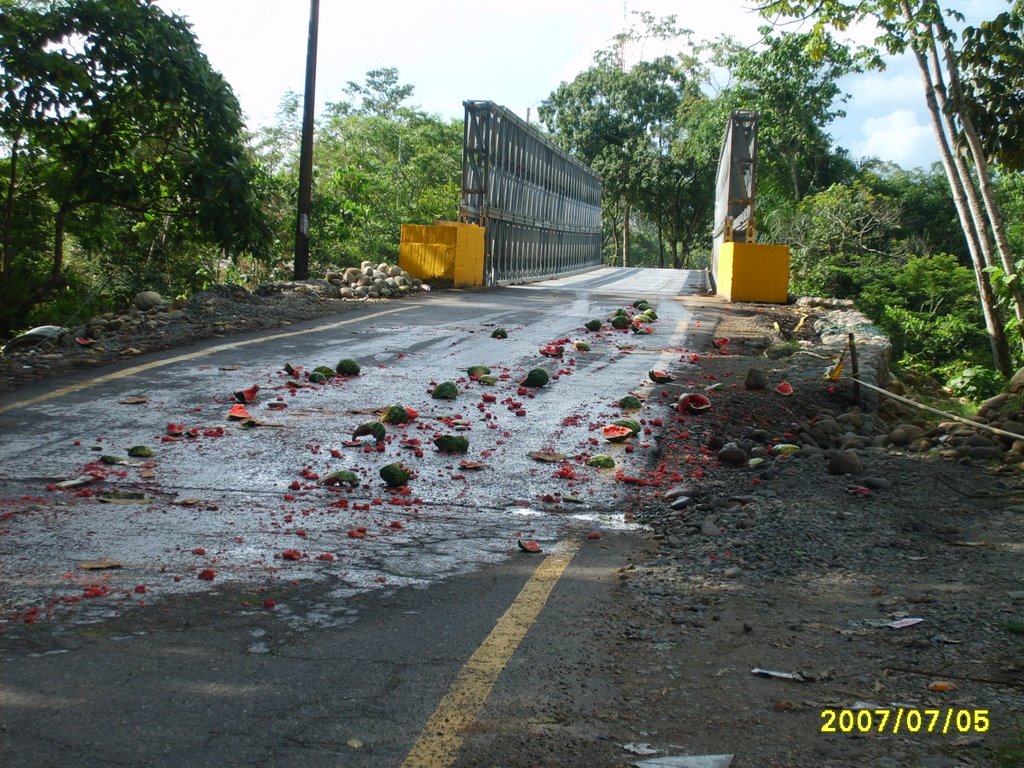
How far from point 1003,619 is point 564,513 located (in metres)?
2.73

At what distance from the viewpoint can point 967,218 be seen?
57.1ft

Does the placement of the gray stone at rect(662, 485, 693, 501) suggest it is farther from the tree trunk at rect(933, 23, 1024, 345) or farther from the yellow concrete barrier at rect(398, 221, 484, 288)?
the yellow concrete barrier at rect(398, 221, 484, 288)

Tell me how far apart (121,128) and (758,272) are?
1273 centimetres

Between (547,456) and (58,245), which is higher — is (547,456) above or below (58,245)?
below

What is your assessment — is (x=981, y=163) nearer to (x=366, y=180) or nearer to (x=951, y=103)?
(x=951, y=103)

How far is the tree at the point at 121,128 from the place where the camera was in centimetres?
1588

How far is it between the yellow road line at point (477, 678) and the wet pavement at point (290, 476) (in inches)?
19.1

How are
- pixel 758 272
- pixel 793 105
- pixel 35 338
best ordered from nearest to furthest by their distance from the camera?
pixel 35 338, pixel 758 272, pixel 793 105

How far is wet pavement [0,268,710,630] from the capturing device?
16.8 ft

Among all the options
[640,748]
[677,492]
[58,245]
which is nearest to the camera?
[640,748]

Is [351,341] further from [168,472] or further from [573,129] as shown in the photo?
[573,129]
